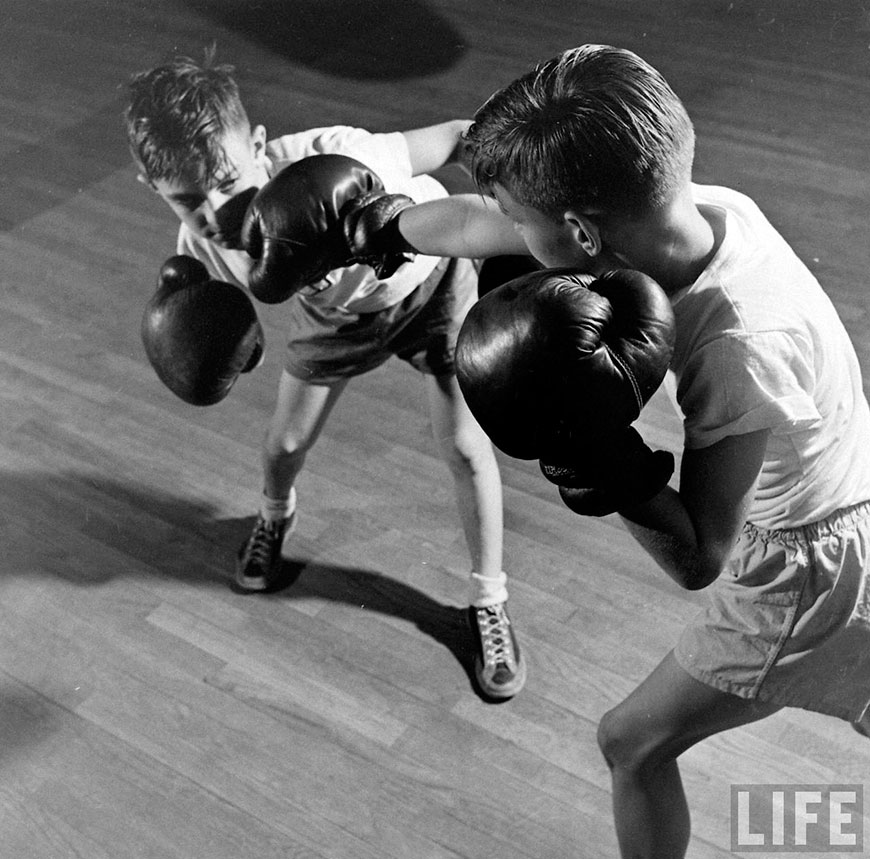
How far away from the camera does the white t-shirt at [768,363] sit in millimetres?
794

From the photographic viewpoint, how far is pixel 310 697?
1453mm

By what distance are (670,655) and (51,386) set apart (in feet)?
4.41

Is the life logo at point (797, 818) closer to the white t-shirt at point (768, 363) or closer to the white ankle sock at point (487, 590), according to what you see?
the white ankle sock at point (487, 590)

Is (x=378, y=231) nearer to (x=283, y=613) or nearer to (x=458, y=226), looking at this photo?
(x=458, y=226)

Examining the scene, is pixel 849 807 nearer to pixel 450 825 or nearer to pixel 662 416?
pixel 450 825

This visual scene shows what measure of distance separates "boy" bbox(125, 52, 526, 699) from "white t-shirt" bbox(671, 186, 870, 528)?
495mm

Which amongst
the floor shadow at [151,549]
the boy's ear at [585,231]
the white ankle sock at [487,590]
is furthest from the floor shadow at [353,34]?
the boy's ear at [585,231]

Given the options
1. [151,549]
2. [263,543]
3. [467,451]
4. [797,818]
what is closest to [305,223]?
[467,451]

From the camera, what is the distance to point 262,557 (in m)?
1.60

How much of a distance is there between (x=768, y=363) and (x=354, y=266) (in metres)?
0.62

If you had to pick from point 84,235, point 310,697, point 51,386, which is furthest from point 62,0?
point 310,697

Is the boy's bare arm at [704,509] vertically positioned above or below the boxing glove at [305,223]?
A: above

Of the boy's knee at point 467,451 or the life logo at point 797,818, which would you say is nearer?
the life logo at point 797,818

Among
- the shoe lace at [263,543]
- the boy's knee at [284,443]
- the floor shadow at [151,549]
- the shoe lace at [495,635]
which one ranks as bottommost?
the floor shadow at [151,549]
